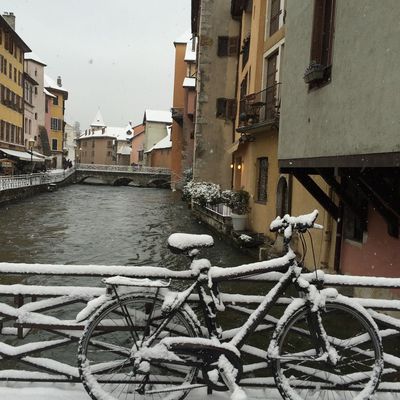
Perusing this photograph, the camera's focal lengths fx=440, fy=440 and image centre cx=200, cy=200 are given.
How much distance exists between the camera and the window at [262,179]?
1639cm

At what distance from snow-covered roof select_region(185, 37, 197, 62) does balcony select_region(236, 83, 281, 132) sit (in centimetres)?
3152

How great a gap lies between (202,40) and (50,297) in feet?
99.5

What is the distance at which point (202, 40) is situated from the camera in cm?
3109

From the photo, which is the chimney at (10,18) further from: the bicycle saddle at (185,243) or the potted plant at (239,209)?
the bicycle saddle at (185,243)

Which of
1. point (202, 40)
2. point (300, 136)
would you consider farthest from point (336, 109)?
point (202, 40)

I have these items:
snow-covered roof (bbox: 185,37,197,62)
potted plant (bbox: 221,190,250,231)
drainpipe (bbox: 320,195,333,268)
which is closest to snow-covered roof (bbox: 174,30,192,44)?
snow-covered roof (bbox: 185,37,197,62)

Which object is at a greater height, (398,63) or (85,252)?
(398,63)

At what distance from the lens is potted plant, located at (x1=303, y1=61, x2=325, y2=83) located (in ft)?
Result: 24.0

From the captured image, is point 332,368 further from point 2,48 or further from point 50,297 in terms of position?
point 2,48

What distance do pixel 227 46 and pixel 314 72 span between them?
25.3m

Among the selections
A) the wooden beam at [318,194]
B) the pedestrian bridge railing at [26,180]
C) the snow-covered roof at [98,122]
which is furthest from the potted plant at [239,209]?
the snow-covered roof at [98,122]

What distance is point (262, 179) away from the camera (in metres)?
16.8

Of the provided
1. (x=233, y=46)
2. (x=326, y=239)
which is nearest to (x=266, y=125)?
(x=326, y=239)

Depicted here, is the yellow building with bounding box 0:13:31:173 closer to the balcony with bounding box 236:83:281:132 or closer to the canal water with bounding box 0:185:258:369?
the canal water with bounding box 0:185:258:369
